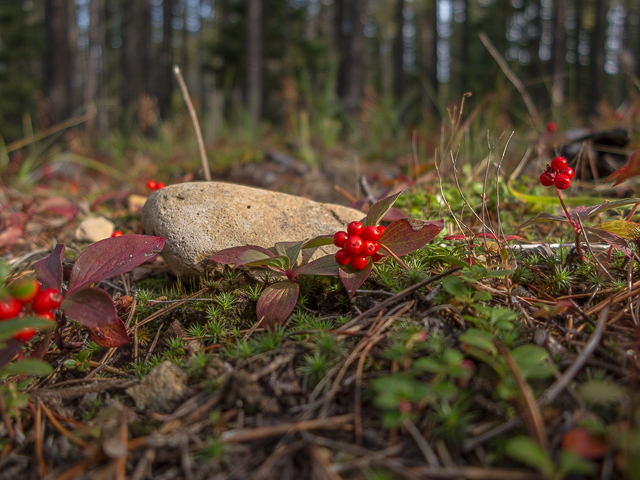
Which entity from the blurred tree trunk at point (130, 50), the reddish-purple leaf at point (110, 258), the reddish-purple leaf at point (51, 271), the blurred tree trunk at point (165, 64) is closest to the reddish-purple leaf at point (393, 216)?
the reddish-purple leaf at point (110, 258)

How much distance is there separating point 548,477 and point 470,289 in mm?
640

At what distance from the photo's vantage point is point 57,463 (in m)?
1.04

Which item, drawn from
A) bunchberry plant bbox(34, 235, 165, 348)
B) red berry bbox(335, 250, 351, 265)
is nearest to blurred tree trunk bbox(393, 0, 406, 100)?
red berry bbox(335, 250, 351, 265)

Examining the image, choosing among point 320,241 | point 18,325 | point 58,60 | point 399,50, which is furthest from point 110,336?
point 399,50

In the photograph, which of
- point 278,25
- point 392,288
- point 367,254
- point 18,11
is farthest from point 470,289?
point 18,11

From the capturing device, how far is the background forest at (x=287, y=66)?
632cm

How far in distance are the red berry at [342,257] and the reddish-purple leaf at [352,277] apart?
0.11 ft

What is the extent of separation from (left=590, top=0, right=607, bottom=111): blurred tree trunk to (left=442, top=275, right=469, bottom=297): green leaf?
17.3 metres

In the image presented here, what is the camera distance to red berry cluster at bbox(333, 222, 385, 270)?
135 cm

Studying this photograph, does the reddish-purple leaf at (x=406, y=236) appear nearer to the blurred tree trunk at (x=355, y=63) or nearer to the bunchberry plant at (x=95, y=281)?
the bunchberry plant at (x=95, y=281)

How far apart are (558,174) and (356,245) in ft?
2.67

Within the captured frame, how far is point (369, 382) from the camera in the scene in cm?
113

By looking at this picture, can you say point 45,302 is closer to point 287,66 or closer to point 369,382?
point 369,382

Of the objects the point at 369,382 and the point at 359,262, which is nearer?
the point at 369,382
